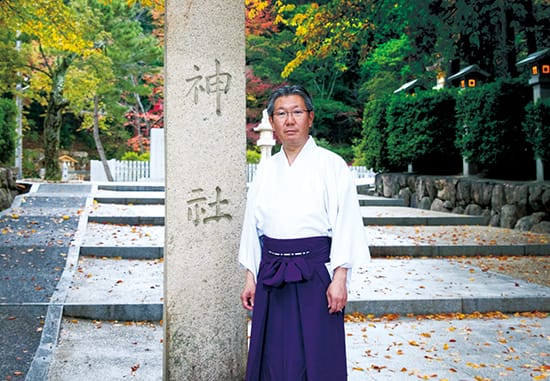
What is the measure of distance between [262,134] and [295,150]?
38.8 feet

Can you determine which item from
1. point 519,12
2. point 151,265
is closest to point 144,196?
point 151,265

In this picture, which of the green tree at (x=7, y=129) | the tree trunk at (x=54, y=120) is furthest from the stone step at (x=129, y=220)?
the tree trunk at (x=54, y=120)

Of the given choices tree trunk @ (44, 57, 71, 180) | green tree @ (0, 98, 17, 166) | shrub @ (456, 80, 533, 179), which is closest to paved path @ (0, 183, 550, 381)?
shrub @ (456, 80, 533, 179)

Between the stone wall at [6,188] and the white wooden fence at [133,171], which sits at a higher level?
the white wooden fence at [133,171]

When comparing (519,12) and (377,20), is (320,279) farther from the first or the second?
(519,12)

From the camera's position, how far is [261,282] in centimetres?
279

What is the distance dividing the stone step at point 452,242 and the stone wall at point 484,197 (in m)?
0.33

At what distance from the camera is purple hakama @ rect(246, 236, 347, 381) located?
266cm

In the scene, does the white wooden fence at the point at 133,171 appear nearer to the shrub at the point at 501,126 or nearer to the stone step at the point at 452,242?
the shrub at the point at 501,126

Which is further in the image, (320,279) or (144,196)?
(144,196)

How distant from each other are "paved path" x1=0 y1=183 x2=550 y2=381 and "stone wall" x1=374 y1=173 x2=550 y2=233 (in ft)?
2.48

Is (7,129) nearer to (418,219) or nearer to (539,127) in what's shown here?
(418,219)

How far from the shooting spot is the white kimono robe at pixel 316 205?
2.68 meters

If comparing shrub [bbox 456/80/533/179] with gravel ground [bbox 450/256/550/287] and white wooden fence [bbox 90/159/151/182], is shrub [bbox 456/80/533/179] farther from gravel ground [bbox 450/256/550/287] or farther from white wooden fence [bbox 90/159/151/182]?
white wooden fence [bbox 90/159/151/182]
